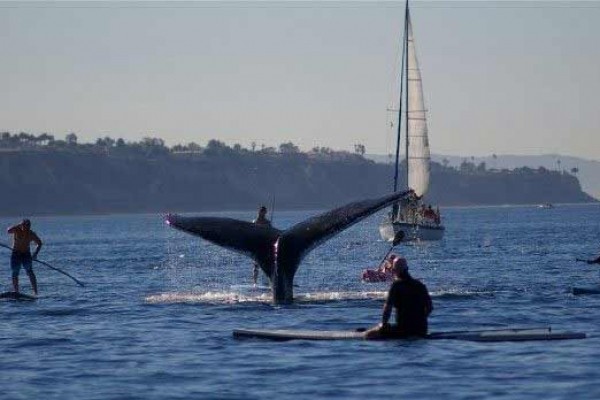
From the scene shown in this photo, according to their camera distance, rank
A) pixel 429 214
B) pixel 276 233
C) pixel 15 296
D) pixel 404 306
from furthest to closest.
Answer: pixel 429 214 < pixel 15 296 < pixel 276 233 < pixel 404 306

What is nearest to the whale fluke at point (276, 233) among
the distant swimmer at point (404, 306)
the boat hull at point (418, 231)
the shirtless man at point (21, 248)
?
the distant swimmer at point (404, 306)

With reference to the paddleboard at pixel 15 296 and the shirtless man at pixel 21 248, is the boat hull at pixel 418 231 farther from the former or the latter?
the paddleboard at pixel 15 296

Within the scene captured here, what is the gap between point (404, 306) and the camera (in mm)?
21922

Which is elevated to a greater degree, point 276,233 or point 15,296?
point 276,233

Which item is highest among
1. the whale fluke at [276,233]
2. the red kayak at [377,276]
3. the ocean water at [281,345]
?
the whale fluke at [276,233]

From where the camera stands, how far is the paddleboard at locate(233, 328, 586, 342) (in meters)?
22.3

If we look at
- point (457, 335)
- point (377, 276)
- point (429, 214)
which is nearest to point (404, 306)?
point (457, 335)

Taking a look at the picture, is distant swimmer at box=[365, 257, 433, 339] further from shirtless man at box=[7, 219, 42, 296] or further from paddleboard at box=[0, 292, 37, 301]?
shirtless man at box=[7, 219, 42, 296]

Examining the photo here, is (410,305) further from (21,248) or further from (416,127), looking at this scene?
(416,127)

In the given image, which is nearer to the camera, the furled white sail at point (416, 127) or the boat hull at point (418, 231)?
the boat hull at point (418, 231)

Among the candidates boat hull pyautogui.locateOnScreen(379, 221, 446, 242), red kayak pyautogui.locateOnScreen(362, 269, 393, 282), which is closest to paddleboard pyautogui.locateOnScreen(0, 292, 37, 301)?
red kayak pyautogui.locateOnScreen(362, 269, 393, 282)

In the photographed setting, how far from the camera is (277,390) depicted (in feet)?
62.7

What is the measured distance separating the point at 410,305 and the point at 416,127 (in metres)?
59.2

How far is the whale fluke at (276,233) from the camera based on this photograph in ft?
90.9
